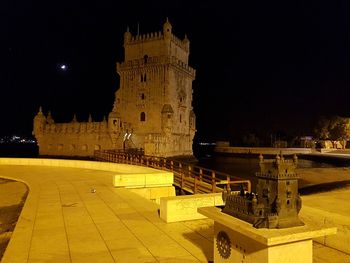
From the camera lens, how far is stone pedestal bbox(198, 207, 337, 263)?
3.94 metres

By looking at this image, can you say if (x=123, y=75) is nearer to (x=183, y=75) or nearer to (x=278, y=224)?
(x=183, y=75)

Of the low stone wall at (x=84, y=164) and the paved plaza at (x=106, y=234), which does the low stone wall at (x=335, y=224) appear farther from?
the low stone wall at (x=84, y=164)

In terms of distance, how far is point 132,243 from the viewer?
6.36 m

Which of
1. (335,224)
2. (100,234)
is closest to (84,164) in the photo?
(100,234)

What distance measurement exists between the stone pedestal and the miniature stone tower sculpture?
0.10 metres

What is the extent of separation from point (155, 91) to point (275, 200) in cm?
5412

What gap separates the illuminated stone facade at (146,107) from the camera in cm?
5666

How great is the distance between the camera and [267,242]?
378 centimetres

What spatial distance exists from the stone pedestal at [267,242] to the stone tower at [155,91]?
48320 millimetres

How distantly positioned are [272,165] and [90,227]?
4767mm

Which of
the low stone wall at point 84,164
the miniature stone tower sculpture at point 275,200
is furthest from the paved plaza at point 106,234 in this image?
the low stone wall at point 84,164

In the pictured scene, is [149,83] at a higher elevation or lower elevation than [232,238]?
higher

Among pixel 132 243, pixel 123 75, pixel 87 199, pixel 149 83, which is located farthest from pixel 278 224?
pixel 123 75

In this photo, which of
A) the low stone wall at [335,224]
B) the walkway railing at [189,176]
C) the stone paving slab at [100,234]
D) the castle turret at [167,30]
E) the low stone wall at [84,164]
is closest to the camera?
the low stone wall at [335,224]
